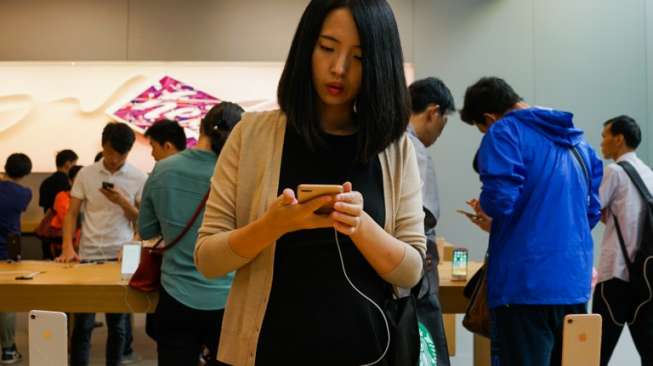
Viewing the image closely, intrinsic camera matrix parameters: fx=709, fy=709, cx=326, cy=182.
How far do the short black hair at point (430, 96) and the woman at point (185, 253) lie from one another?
2.39 ft

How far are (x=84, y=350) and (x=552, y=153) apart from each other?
2563mm

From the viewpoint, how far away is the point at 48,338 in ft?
5.20

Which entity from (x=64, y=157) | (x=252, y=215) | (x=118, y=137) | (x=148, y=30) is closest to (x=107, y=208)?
(x=118, y=137)

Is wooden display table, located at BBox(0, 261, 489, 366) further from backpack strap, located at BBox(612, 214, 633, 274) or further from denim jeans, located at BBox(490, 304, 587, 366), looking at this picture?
backpack strap, located at BBox(612, 214, 633, 274)

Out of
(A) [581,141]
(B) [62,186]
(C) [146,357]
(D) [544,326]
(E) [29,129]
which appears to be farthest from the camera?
(E) [29,129]

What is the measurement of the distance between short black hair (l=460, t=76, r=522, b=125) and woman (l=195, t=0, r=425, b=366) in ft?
4.89

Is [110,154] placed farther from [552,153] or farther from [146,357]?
[552,153]

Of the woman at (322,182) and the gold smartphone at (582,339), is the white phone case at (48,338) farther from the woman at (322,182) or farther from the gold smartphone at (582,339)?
the gold smartphone at (582,339)

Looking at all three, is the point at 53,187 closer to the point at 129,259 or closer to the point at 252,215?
the point at 129,259

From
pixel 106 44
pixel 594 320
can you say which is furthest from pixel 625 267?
pixel 106 44

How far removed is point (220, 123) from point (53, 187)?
4.33 meters

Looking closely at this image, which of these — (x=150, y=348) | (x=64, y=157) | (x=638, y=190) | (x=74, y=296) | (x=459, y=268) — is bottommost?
(x=150, y=348)

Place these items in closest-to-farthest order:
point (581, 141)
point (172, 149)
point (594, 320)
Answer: point (594, 320) < point (581, 141) < point (172, 149)

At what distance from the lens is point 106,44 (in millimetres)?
7215
